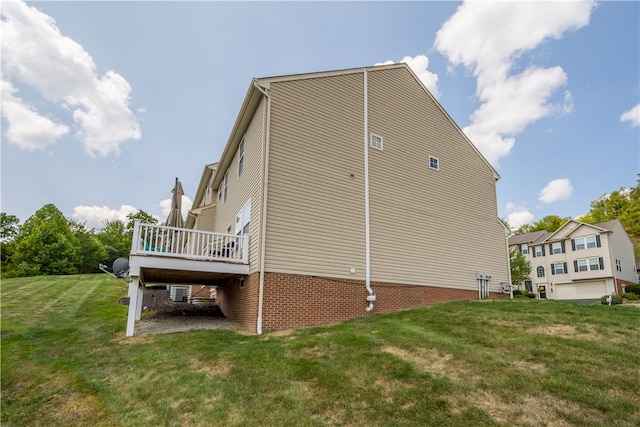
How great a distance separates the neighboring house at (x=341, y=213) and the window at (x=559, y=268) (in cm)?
2744

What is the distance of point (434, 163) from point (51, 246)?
125 ft

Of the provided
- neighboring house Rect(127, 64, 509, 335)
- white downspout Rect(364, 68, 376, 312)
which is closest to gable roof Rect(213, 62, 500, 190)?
neighboring house Rect(127, 64, 509, 335)

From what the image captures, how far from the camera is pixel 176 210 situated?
554 inches

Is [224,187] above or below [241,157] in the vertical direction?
below

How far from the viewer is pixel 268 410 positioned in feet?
15.3

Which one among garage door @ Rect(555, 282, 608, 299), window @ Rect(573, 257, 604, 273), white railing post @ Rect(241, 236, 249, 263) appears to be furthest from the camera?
garage door @ Rect(555, 282, 608, 299)

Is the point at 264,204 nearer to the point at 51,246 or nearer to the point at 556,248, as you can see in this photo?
the point at 51,246

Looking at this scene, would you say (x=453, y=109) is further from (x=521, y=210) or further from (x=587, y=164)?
(x=521, y=210)

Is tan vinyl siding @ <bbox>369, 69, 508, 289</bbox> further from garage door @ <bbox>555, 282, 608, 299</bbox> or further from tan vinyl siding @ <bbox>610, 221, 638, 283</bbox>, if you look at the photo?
tan vinyl siding @ <bbox>610, 221, 638, 283</bbox>

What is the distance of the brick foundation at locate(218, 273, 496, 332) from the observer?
9328mm

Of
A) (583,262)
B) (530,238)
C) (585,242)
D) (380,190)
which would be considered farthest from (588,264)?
(380,190)

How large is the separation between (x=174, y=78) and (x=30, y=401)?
1448 centimetres

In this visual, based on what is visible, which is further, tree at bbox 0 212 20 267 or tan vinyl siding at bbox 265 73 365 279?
tree at bbox 0 212 20 267

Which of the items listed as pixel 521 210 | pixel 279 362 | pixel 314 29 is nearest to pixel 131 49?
pixel 314 29
